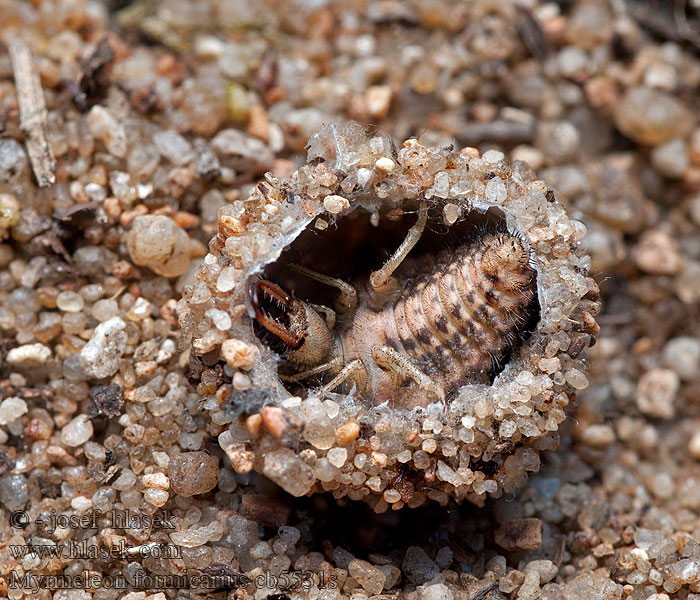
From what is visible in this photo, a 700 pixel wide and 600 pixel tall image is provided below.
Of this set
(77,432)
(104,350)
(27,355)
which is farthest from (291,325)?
(27,355)

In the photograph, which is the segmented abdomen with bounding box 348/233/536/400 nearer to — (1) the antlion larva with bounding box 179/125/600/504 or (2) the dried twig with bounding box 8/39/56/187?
(1) the antlion larva with bounding box 179/125/600/504

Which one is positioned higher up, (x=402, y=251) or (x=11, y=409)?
(x=402, y=251)

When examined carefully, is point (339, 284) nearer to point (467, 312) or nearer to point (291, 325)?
point (291, 325)

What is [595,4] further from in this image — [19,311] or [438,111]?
[19,311]

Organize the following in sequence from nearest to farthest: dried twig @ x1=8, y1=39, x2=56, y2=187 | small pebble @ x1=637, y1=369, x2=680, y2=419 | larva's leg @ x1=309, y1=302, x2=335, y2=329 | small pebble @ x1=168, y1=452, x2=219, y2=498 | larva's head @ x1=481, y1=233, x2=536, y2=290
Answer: larva's head @ x1=481, y1=233, x2=536, y2=290, small pebble @ x1=168, y1=452, x2=219, y2=498, larva's leg @ x1=309, y1=302, x2=335, y2=329, dried twig @ x1=8, y1=39, x2=56, y2=187, small pebble @ x1=637, y1=369, x2=680, y2=419

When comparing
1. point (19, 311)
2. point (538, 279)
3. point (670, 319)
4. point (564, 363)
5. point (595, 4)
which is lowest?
point (670, 319)

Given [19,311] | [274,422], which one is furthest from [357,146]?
[19,311]

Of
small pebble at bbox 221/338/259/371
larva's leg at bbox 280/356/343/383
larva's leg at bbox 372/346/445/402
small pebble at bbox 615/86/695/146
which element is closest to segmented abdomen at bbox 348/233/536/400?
larva's leg at bbox 372/346/445/402
